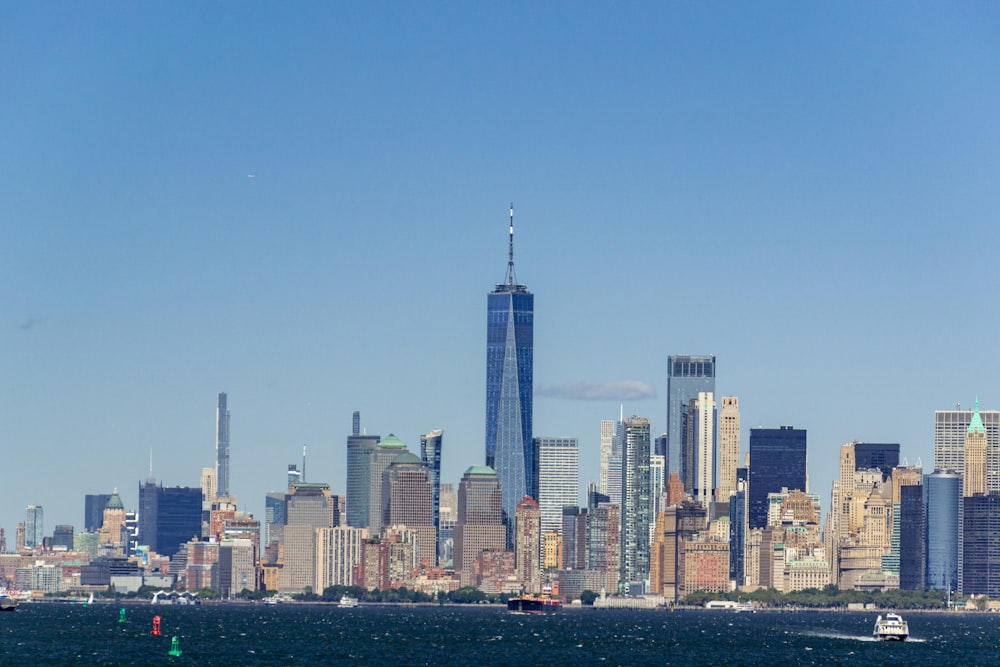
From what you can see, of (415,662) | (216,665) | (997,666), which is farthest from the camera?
(997,666)

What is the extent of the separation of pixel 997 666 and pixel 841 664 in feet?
58.1

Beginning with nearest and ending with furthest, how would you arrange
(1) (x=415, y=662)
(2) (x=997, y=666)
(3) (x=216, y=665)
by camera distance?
(3) (x=216, y=665) < (1) (x=415, y=662) < (2) (x=997, y=666)

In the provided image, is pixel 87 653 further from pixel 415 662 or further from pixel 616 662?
pixel 616 662

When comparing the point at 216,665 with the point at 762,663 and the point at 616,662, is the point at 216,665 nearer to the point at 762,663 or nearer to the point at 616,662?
the point at 616,662

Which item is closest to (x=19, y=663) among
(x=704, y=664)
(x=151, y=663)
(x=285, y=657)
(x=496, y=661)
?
(x=151, y=663)

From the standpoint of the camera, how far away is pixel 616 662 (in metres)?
192

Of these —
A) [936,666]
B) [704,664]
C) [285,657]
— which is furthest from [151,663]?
[936,666]

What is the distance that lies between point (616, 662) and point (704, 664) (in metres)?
7.75

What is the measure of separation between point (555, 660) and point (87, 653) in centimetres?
4159

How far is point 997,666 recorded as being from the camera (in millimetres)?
198500

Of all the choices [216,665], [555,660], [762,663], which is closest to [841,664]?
[762,663]

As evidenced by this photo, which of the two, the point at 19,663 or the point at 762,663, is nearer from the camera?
the point at 19,663

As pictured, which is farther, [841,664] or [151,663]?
[841,664]

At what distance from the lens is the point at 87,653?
19675cm
